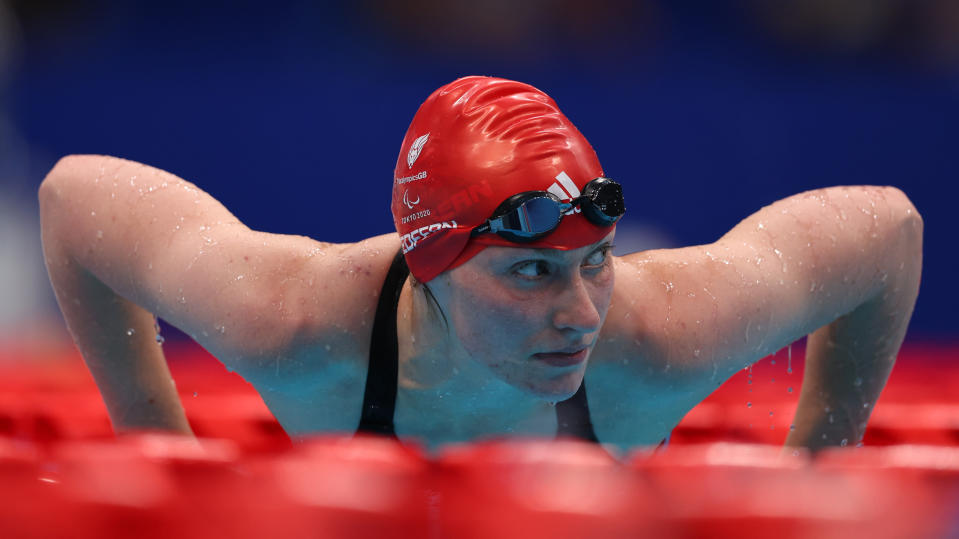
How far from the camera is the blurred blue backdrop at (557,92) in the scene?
3904mm

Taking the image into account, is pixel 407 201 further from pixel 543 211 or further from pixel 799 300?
pixel 799 300

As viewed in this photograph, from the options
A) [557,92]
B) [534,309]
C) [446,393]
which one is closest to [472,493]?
[534,309]

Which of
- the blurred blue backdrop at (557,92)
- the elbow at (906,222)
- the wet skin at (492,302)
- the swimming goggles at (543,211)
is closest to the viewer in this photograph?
the swimming goggles at (543,211)

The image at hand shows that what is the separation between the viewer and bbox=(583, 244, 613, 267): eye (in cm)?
140

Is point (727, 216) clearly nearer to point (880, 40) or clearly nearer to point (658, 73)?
point (658, 73)

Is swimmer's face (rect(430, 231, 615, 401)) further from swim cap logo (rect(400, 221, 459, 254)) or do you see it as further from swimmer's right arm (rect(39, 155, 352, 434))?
swimmer's right arm (rect(39, 155, 352, 434))

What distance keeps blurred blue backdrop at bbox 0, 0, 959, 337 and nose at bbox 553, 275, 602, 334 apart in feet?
8.75

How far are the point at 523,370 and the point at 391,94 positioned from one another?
9.04 feet

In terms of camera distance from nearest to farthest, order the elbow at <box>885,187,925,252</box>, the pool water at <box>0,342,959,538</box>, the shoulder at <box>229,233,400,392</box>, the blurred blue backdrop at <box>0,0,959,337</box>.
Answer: the pool water at <box>0,342,959,538</box>
the shoulder at <box>229,233,400,392</box>
the elbow at <box>885,187,925,252</box>
the blurred blue backdrop at <box>0,0,959,337</box>

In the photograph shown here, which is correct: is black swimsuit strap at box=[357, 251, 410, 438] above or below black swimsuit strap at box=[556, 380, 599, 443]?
above

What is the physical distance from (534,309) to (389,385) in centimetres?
44

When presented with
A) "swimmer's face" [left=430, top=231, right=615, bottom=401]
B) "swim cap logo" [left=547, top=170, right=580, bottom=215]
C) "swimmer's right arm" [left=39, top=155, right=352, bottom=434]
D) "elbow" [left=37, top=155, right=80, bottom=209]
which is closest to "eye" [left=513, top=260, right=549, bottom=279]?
"swimmer's face" [left=430, top=231, right=615, bottom=401]

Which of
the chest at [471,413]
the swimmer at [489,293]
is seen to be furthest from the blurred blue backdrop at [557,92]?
the chest at [471,413]

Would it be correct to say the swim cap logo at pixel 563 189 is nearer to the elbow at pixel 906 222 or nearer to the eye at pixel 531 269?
the eye at pixel 531 269
